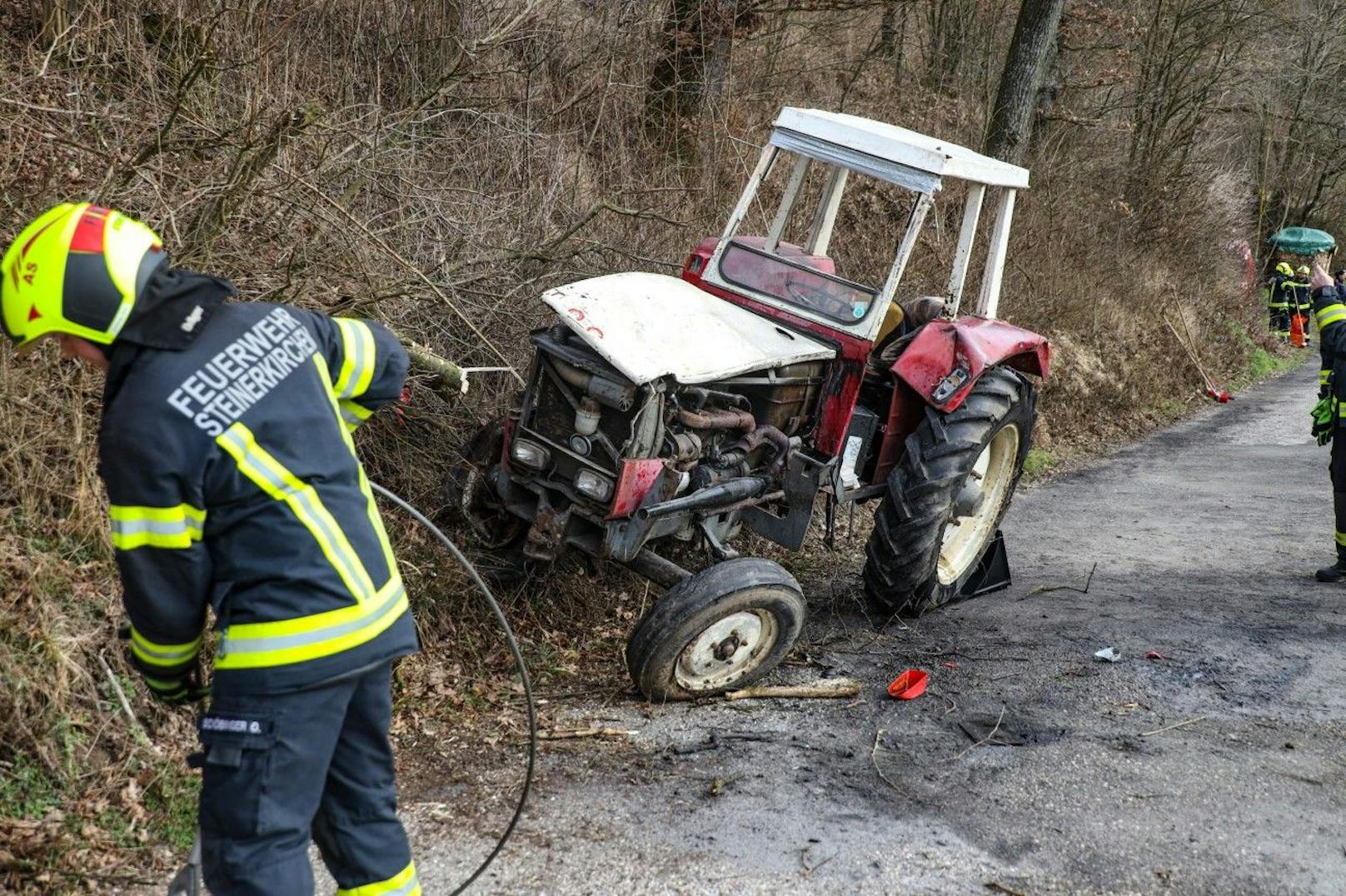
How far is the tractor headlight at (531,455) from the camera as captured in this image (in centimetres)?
509

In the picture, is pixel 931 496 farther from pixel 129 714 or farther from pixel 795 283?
pixel 129 714

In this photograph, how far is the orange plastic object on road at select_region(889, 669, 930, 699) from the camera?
5.05 metres

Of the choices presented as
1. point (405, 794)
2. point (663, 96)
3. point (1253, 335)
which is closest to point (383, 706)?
point (405, 794)

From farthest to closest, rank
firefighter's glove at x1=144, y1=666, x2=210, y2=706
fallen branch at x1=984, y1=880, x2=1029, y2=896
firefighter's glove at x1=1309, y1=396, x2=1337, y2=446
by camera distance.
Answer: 1. firefighter's glove at x1=1309, y1=396, x2=1337, y2=446
2. fallen branch at x1=984, y1=880, x2=1029, y2=896
3. firefighter's glove at x1=144, y1=666, x2=210, y2=706

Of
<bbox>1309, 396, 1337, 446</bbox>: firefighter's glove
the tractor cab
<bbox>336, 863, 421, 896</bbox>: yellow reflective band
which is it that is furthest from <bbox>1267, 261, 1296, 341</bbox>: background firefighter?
<bbox>336, 863, 421, 896</bbox>: yellow reflective band

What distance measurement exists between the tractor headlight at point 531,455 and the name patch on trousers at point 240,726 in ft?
8.31

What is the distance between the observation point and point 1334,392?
23.9ft

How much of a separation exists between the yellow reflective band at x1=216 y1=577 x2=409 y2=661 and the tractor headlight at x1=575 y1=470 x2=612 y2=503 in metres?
2.11

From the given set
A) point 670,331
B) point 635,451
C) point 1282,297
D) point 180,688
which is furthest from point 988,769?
point 1282,297

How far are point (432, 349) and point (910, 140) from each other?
257 centimetres

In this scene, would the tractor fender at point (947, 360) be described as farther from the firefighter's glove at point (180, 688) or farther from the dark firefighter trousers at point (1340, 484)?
the firefighter's glove at point (180, 688)

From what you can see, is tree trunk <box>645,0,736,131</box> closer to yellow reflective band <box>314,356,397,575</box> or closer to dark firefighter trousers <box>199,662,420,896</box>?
yellow reflective band <box>314,356,397,575</box>

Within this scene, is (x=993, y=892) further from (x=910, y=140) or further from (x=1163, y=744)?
(x=910, y=140)

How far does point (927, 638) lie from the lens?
581 cm
